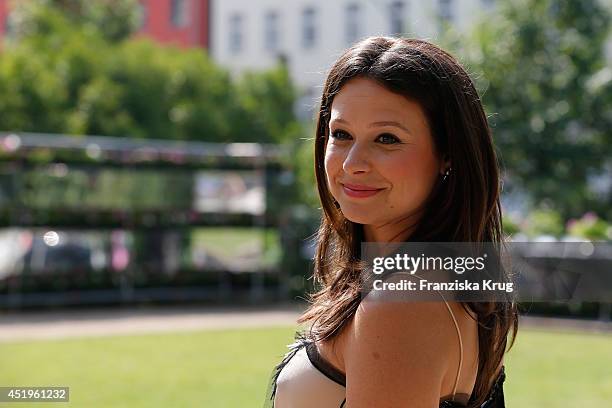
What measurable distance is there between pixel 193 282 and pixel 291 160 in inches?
116

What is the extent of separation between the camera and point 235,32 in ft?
150

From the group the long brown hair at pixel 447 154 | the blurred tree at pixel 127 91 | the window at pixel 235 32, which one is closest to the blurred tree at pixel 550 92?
the blurred tree at pixel 127 91

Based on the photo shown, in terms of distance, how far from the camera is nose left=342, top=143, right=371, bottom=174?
6.01 feet

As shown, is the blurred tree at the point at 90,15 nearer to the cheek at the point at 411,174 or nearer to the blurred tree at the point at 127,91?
the blurred tree at the point at 127,91

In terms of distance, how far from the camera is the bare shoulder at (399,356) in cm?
158

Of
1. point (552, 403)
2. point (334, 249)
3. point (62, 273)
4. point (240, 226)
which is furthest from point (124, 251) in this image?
point (334, 249)

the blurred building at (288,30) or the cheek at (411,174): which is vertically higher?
the blurred building at (288,30)

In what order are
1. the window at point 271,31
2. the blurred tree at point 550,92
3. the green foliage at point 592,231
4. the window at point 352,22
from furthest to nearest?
the window at point 271,31, the window at point 352,22, the blurred tree at point 550,92, the green foliage at point 592,231

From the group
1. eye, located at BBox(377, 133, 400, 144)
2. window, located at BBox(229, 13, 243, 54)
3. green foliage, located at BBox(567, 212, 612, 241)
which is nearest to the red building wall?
window, located at BBox(229, 13, 243, 54)

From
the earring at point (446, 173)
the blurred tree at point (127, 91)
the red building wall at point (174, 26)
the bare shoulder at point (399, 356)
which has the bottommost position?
Answer: the bare shoulder at point (399, 356)

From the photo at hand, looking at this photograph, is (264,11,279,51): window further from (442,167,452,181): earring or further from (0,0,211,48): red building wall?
(442,167,452,181): earring

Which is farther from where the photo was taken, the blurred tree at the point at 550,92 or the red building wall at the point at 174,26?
the red building wall at the point at 174,26

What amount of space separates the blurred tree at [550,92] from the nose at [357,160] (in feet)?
54.9

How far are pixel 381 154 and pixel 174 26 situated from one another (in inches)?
1927
